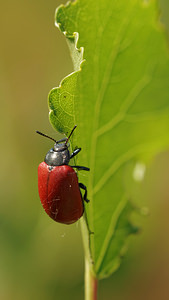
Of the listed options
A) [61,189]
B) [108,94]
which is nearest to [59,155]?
[61,189]

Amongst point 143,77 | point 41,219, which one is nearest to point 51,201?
point 143,77

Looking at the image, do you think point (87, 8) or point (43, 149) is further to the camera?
point (43, 149)

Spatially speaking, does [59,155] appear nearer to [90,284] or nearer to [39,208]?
[90,284]

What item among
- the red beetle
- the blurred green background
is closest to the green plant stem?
the red beetle

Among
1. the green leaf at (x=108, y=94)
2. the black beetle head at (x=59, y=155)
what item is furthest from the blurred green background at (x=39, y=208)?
the green leaf at (x=108, y=94)

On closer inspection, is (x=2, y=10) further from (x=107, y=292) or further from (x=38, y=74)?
(x=107, y=292)

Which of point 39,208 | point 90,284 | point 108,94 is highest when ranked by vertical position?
point 108,94
